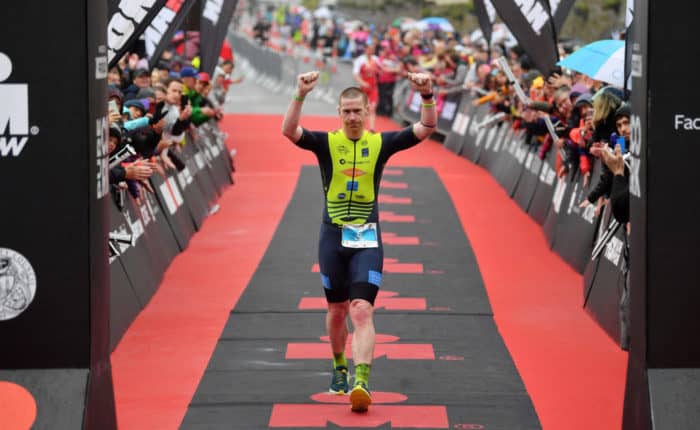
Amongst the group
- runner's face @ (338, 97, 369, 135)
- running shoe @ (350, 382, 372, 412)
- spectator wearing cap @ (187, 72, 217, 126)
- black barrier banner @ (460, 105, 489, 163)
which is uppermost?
runner's face @ (338, 97, 369, 135)

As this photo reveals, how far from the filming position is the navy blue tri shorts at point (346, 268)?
926cm

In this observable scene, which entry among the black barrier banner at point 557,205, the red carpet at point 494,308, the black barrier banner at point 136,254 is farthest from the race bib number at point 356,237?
the black barrier banner at point 557,205

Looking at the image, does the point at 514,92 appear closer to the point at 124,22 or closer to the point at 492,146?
the point at 492,146

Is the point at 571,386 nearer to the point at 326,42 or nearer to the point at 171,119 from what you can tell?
the point at 171,119

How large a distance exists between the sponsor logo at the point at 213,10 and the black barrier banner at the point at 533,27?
18.4 ft

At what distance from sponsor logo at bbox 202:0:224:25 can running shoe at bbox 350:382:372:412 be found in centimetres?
1308

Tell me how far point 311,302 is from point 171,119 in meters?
4.23

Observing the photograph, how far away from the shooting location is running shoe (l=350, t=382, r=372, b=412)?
8.93m

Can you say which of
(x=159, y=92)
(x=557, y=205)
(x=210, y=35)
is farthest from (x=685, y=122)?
(x=210, y=35)

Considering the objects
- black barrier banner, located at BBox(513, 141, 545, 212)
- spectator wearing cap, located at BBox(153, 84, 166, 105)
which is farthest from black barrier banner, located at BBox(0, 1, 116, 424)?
black barrier banner, located at BBox(513, 141, 545, 212)

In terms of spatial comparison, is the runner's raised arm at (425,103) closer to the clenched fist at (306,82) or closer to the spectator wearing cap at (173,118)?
the clenched fist at (306,82)

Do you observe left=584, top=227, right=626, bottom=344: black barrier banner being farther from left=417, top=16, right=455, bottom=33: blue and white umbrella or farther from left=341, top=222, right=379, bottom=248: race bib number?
left=417, top=16, right=455, bottom=33: blue and white umbrella

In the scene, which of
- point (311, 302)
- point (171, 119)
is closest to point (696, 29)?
point (311, 302)

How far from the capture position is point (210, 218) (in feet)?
62.3
